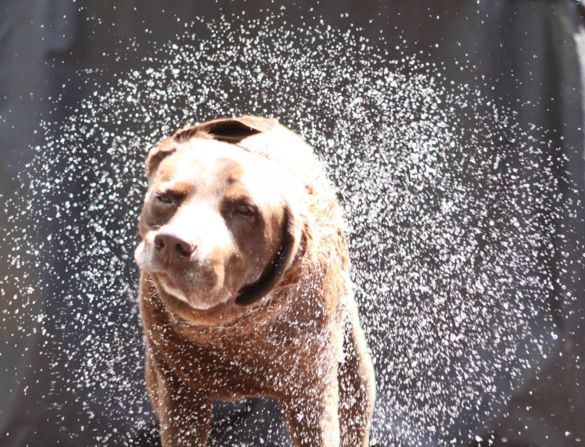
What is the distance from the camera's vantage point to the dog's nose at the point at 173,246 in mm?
884

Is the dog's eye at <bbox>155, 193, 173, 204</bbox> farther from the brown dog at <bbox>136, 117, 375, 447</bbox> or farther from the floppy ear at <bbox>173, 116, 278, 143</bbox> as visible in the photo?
the floppy ear at <bbox>173, 116, 278, 143</bbox>

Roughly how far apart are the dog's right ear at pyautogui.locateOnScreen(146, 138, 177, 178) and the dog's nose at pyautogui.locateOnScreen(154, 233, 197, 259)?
0.68 feet

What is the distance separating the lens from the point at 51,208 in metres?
1.41

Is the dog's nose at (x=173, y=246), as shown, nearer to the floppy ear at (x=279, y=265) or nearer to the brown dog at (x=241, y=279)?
the brown dog at (x=241, y=279)

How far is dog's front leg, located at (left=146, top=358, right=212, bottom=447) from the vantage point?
1.15 m

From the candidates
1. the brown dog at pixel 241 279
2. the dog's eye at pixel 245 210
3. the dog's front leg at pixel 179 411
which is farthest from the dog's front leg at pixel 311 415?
the dog's eye at pixel 245 210

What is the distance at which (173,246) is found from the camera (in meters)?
0.89

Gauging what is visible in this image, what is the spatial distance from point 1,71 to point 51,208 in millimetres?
250

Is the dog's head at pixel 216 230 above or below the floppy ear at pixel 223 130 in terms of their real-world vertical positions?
below

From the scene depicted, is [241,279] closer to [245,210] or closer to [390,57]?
[245,210]

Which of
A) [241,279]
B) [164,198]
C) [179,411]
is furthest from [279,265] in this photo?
[179,411]

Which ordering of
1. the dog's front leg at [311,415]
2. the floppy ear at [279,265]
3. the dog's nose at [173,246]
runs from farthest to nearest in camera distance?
the dog's front leg at [311,415]
the floppy ear at [279,265]
the dog's nose at [173,246]

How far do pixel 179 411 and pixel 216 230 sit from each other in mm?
340

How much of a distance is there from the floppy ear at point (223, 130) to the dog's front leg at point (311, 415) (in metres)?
0.35
